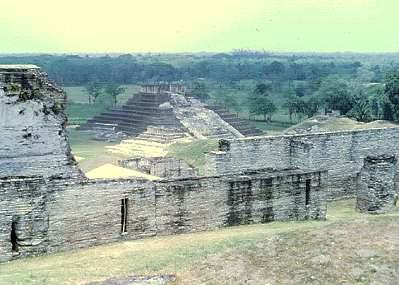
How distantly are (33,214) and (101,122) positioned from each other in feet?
156

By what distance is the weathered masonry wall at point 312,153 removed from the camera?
766 inches

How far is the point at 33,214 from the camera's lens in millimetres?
12406

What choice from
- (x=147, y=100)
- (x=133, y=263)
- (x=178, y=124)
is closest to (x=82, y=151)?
(x=178, y=124)

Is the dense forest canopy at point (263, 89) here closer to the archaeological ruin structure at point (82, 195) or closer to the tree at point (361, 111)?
the tree at point (361, 111)

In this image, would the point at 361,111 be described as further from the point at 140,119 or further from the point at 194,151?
the point at 194,151

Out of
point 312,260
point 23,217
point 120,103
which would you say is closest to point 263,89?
point 120,103

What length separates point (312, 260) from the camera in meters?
10.1

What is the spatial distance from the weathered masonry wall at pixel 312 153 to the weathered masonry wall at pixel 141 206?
364cm

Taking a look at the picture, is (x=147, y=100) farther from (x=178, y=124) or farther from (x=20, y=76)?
(x=20, y=76)

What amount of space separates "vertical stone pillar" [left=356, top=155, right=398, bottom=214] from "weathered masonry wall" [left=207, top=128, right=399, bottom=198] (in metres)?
2.41

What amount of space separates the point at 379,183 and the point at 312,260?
8.46m

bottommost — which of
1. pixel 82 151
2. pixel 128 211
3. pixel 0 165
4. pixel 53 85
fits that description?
pixel 82 151

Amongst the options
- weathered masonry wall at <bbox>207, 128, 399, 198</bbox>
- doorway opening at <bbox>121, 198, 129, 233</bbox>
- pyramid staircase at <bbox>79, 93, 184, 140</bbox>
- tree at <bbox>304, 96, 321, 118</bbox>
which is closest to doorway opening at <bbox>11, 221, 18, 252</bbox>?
doorway opening at <bbox>121, 198, 129, 233</bbox>

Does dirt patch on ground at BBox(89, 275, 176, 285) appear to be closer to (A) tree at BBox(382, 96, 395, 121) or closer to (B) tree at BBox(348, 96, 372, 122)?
(A) tree at BBox(382, 96, 395, 121)
